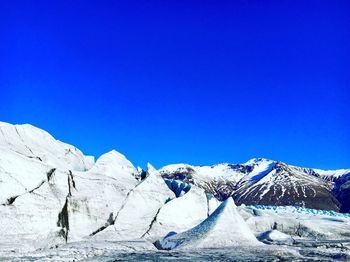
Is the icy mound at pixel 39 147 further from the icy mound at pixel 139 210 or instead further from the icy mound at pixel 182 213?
the icy mound at pixel 182 213

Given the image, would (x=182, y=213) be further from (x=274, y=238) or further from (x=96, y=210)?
(x=274, y=238)

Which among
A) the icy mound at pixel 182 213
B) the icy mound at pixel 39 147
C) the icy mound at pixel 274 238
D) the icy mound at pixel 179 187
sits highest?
the icy mound at pixel 39 147

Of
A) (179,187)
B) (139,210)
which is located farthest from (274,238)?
(179,187)

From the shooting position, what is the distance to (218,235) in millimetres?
18094

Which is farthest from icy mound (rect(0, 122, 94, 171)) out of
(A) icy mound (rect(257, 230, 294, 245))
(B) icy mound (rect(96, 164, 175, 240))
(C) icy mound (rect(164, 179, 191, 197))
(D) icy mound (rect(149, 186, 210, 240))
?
(A) icy mound (rect(257, 230, 294, 245))

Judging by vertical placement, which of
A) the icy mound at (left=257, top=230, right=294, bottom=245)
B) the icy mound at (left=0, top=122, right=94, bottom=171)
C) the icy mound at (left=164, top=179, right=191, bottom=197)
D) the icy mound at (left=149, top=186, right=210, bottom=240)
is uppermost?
the icy mound at (left=0, top=122, right=94, bottom=171)

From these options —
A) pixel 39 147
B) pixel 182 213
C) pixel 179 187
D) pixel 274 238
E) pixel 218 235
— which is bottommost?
pixel 274 238

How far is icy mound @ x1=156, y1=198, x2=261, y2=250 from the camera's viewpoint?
17594 millimetres

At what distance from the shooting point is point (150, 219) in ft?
76.9

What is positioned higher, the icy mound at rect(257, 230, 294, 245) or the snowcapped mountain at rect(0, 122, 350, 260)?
the snowcapped mountain at rect(0, 122, 350, 260)

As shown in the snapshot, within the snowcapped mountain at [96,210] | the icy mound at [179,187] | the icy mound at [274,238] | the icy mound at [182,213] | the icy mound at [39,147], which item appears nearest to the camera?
the snowcapped mountain at [96,210]

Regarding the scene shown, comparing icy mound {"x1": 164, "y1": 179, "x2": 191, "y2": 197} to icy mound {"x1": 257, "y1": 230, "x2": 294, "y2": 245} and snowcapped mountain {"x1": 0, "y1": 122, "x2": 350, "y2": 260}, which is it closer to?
snowcapped mountain {"x1": 0, "y1": 122, "x2": 350, "y2": 260}

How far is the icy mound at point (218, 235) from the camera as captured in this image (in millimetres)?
17594

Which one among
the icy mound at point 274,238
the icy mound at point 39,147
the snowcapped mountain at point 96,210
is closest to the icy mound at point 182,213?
the snowcapped mountain at point 96,210
